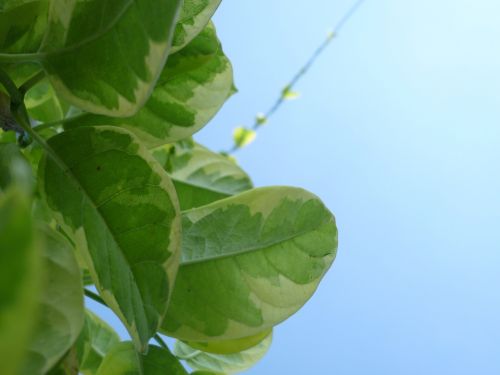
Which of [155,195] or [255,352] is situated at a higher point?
[155,195]

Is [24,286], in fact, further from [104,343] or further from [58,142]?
[104,343]

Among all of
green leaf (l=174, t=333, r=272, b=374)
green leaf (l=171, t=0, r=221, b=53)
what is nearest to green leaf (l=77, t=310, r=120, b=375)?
green leaf (l=174, t=333, r=272, b=374)

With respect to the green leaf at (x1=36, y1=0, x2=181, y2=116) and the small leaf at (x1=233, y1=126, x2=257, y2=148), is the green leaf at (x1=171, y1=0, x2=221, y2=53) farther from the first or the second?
the small leaf at (x1=233, y1=126, x2=257, y2=148)

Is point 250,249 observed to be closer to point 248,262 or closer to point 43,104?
point 248,262

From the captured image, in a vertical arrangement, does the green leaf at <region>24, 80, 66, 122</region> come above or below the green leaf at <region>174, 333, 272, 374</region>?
above

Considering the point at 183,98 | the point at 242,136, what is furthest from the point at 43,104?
the point at 242,136

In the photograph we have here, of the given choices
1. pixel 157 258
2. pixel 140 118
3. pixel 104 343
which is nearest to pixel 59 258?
pixel 157 258

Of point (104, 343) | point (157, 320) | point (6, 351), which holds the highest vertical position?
point (6, 351)
